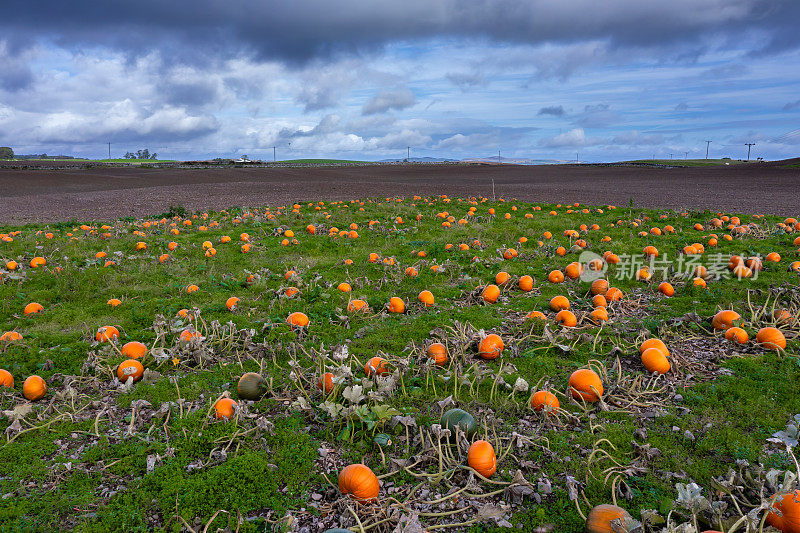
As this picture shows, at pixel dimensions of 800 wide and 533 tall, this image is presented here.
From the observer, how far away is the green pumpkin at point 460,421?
4.24m

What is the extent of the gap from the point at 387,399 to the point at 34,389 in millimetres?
3903

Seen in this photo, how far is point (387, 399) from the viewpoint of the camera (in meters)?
4.94

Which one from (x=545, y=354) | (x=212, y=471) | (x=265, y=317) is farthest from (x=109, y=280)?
(x=545, y=354)

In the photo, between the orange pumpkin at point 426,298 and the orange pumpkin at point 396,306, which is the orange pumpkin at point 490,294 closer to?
the orange pumpkin at point 426,298

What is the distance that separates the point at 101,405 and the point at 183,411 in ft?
3.15

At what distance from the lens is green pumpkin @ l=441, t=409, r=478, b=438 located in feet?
13.9

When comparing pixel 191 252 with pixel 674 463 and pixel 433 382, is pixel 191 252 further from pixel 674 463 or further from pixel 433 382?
pixel 674 463

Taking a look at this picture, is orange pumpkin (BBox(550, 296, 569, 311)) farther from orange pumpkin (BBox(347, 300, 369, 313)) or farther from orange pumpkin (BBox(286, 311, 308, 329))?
orange pumpkin (BBox(286, 311, 308, 329))

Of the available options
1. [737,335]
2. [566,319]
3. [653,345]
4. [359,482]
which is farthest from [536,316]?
[359,482]

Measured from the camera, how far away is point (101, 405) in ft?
16.4

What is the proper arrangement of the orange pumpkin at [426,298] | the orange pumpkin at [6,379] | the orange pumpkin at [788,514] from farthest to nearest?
1. the orange pumpkin at [426,298]
2. the orange pumpkin at [6,379]
3. the orange pumpkin at [788,514]

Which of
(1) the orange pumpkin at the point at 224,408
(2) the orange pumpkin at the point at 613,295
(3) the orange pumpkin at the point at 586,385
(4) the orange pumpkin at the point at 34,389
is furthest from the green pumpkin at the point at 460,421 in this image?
(4) the orange pumpkin at the point at 34,389

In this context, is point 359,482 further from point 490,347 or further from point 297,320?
point 297,320

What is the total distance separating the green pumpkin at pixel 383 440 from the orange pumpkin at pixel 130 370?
3114mm
